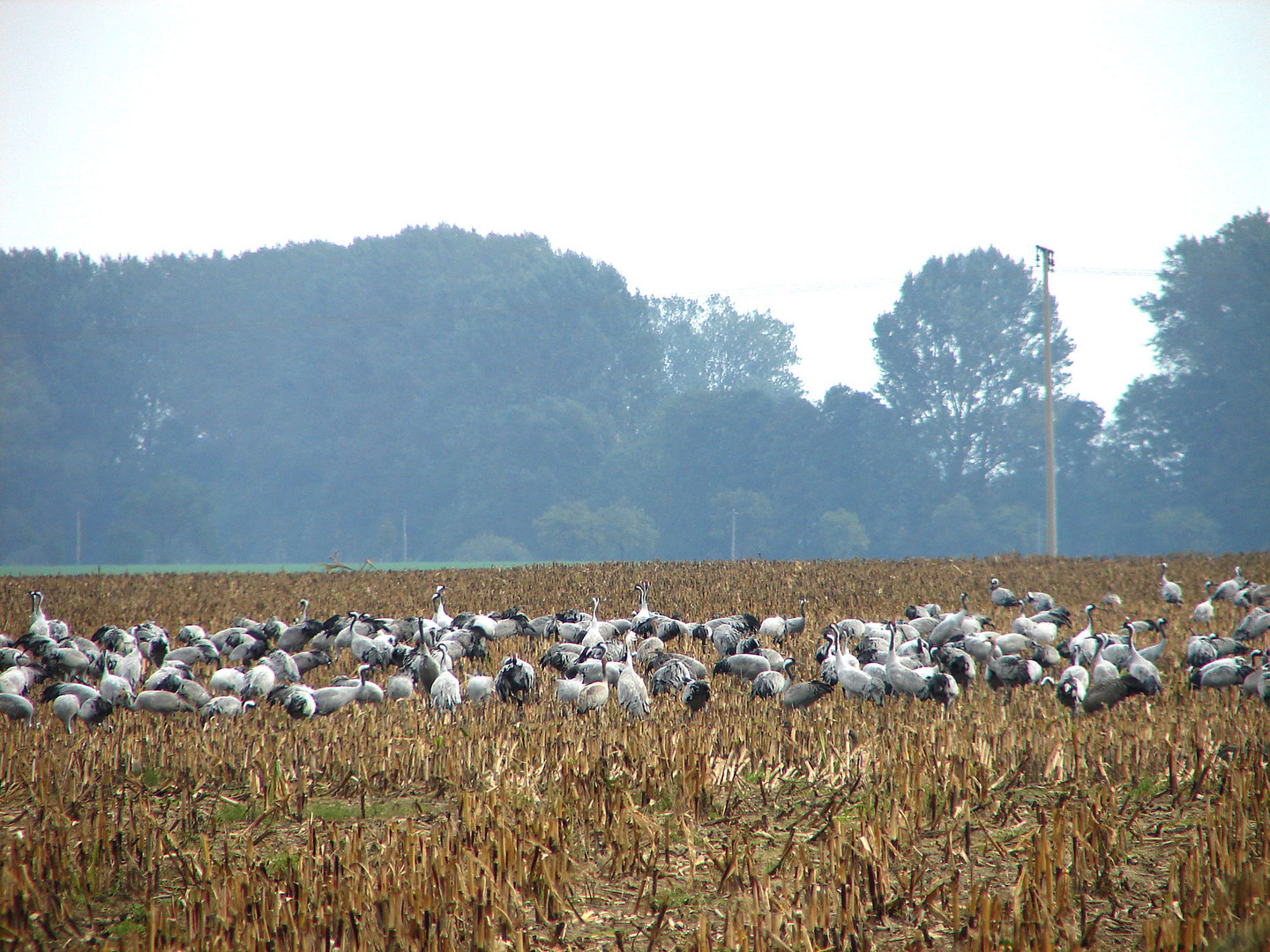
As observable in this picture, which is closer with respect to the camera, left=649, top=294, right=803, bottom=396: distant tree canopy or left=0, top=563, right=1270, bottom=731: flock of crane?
left=0, top=563, right=1270, bottom=731: flock of crane

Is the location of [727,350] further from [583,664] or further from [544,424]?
[583,664]

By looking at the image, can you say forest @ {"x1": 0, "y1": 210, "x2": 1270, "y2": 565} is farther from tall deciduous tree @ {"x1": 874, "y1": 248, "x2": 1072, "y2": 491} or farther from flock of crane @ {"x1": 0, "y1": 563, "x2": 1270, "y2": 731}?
flock of crane @ {"x1": 0, "y1": 563, "x2": 1270, "y2": 731}

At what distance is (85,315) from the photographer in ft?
267

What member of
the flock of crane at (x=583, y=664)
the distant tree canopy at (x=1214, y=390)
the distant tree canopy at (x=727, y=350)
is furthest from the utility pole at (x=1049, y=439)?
the distant tree canopy at (x=727, y=350)

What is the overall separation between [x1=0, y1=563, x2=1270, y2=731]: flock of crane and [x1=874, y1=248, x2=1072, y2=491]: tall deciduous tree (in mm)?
56817

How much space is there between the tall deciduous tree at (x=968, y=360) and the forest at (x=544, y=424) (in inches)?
7.4

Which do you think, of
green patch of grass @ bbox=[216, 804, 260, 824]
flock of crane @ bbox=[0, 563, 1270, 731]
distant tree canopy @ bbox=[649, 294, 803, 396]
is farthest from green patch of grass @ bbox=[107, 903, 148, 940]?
distant tree canopy @ bbox=[649, 294, 803, 396]

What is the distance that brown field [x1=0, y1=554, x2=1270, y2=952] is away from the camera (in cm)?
421

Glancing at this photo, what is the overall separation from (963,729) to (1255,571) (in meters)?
18.7

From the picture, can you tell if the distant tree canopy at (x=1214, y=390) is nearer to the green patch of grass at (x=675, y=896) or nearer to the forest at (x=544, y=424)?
the forest at (x=544, y=424)

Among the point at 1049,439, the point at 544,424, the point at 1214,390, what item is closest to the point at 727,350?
the point at 544,424

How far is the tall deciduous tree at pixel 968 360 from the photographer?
6831 cm

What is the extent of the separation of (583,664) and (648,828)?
4966mm

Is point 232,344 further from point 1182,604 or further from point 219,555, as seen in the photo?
point 1182,604
